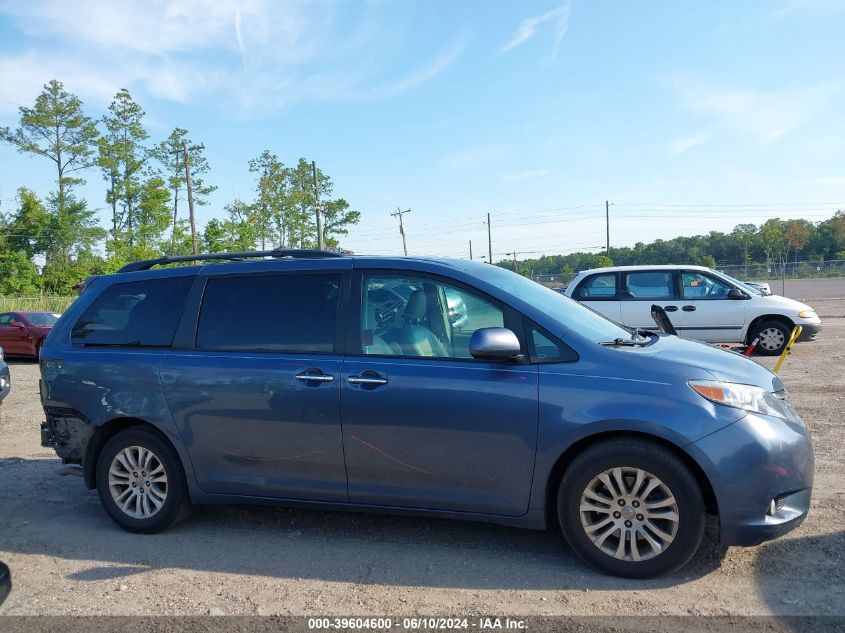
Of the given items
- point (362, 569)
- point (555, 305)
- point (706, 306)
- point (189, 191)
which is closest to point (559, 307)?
point (555, 305)

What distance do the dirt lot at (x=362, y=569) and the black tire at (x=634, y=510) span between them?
108 mm

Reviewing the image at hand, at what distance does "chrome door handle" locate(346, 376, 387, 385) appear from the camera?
13.3 ft

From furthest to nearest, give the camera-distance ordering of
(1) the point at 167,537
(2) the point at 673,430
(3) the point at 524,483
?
(1) the point at 167,537, (3) the point at 524,483, (2) the point at 673,430

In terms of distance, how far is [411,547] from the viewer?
426 centimetres

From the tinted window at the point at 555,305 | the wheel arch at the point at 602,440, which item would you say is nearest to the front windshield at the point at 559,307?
the tinted window at the point at 555,305

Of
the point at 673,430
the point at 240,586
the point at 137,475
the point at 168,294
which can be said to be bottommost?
the point at 240,586

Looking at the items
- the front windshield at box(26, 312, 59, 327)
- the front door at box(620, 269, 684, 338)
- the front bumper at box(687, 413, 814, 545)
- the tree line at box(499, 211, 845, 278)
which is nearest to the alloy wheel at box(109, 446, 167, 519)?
the front bumper at box(687, 413, 814, 545)

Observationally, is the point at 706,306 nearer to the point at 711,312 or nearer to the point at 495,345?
the point at 711,312

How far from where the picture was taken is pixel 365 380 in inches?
160

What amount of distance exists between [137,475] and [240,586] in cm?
134

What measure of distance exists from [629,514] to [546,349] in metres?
0.98

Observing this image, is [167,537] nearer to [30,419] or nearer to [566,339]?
[566,339]

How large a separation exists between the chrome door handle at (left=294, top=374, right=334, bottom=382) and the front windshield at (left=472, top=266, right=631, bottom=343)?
1131 mm

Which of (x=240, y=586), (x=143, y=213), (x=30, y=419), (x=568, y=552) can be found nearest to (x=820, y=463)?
(x=568, y=552)
